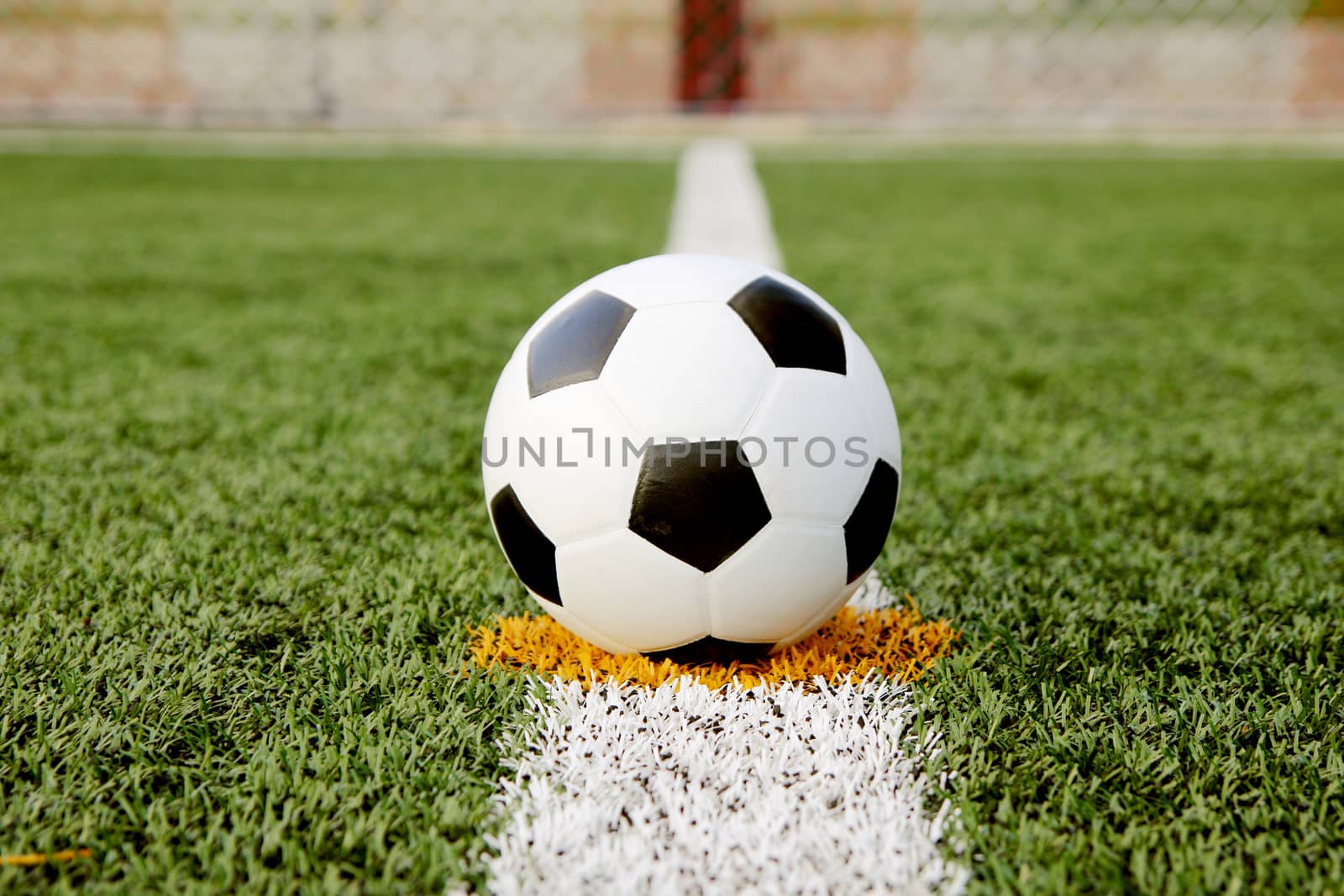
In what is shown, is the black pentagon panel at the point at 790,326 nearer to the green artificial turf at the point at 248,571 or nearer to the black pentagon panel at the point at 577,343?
the black pentagon panel at the point at 577,343

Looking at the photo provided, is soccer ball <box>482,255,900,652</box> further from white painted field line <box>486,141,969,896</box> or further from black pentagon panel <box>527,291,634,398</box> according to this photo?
white painted field line <box>486,141,969,896</box>

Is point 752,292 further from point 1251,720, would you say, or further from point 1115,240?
point 1115,240

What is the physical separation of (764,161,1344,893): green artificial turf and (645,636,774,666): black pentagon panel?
10.5 inches

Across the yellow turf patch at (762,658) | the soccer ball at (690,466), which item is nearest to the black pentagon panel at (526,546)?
the soccer ball at (690,466)

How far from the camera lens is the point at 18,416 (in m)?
2.74

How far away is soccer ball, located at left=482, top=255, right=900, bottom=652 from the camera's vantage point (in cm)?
140

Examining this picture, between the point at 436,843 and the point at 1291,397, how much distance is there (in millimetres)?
2837

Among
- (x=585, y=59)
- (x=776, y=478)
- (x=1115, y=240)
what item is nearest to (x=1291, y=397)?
(x=776, y=478)

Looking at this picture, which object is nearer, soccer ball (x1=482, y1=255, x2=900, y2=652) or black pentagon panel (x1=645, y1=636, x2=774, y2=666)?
soccer ball (x1=482, y1=255, x2=900, y2=652)

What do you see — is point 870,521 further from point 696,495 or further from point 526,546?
point 526,546

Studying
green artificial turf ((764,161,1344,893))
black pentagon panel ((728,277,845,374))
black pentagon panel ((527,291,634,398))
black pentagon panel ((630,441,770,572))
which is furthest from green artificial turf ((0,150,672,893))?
green artificial turf ((764,161,1344,893))

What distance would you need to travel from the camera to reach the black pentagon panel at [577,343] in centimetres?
147

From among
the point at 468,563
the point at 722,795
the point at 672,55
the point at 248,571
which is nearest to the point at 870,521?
the point at 722,795

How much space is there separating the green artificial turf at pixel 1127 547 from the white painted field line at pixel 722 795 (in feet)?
0.25
